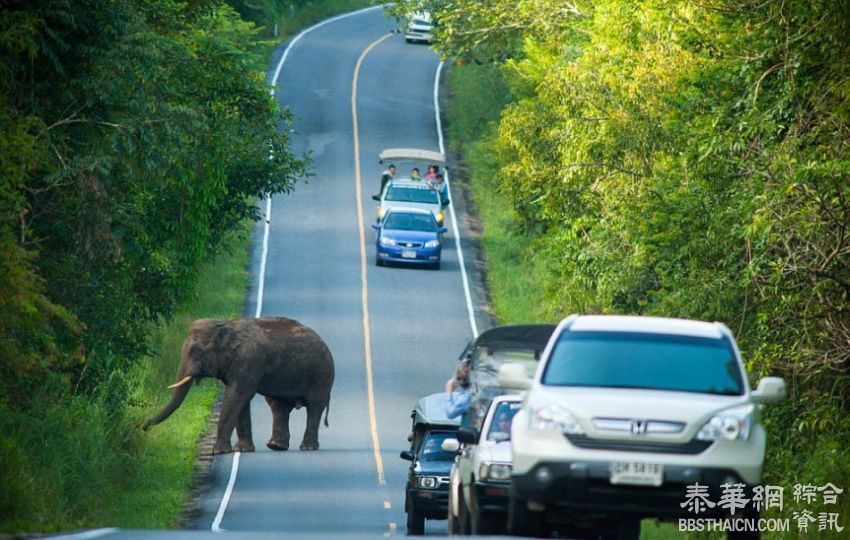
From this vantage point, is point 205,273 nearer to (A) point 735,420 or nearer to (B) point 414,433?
(B) point 414,433

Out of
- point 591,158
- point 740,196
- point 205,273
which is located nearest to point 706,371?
point 740,196

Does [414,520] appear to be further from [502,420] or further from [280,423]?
[280,423]

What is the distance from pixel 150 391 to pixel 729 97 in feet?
57.2

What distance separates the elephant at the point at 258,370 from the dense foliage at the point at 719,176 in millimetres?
5347

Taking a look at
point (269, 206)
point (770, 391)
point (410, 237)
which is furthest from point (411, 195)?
point (770, 391)

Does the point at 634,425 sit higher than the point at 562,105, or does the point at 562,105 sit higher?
the point at 634,425

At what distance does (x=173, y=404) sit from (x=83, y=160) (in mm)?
8180

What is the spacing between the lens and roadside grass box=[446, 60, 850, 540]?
70.8 ft

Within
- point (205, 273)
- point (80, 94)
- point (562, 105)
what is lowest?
point (205, 273)

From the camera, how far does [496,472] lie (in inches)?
672

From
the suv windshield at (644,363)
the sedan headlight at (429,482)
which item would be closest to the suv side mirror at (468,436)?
the suv windshield at (644,363)

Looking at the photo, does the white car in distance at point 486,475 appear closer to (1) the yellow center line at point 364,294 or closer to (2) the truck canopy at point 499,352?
(2) the truck canopy at point 499,352

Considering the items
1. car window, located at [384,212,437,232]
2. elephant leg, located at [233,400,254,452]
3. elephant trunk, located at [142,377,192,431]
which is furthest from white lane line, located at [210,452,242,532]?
car window, located at [384,212,437,232]

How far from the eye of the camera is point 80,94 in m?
24.9
